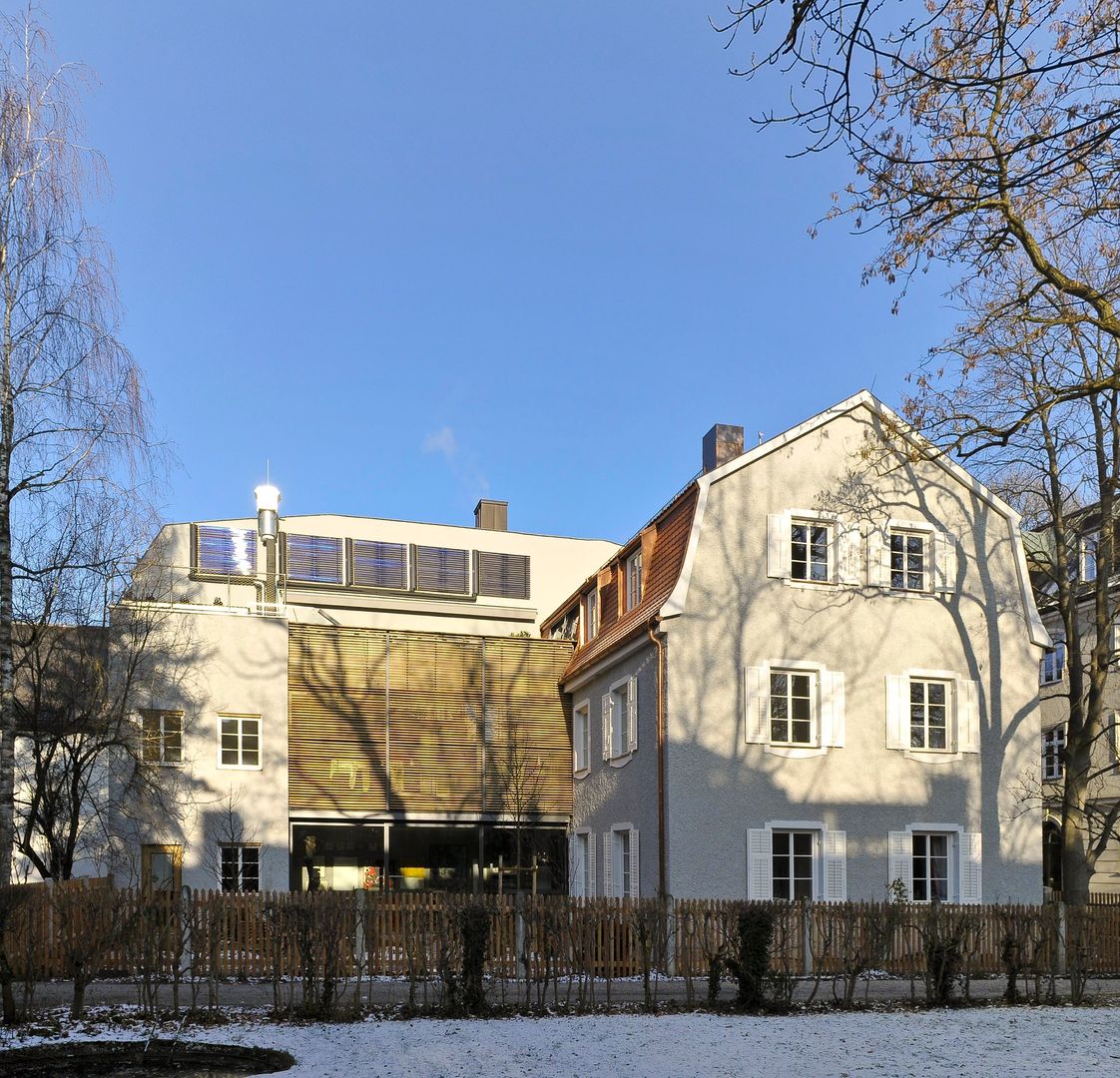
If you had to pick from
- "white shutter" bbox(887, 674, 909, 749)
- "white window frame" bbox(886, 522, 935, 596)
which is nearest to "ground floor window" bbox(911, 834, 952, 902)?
"white shutter" bbox(887, 674, 909, 749)

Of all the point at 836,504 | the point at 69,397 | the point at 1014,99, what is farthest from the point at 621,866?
the point at 1014,99

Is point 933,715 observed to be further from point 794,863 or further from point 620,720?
point 620,720

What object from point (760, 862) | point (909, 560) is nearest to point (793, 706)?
point (760, 862)

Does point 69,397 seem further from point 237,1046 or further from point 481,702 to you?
point 481,702

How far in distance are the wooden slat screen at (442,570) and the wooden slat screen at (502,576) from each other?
1.59 feet

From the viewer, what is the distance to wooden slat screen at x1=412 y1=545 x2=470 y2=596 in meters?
34.1

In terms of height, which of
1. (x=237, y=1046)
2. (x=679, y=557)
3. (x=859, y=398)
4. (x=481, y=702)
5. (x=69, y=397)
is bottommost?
(x=237, y=1046)

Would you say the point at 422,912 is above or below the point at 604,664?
below

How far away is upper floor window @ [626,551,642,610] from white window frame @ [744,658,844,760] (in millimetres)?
3126

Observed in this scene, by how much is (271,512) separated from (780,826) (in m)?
13.3

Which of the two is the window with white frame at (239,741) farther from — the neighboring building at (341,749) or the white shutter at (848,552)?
the white shutter at (848,552)

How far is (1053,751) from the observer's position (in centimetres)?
3456

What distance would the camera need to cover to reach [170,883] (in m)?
22.5

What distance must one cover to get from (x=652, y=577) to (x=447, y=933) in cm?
1013
